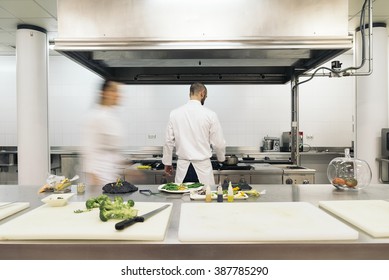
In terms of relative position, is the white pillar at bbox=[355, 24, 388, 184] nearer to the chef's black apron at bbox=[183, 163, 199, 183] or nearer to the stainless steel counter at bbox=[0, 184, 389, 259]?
the chef's black apron at bbox=[183, 163, 199, 183]

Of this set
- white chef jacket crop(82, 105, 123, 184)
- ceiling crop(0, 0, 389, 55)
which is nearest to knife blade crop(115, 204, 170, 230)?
white chef jacket crop(82, 105, 123, 184)

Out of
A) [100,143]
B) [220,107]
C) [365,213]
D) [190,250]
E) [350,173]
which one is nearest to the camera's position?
[190,250]

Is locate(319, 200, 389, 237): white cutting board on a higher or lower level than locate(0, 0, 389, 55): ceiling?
lower

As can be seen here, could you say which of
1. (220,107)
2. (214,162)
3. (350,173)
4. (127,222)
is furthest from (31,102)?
(350,173)

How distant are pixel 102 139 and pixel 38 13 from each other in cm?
236

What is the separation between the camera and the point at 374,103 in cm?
427

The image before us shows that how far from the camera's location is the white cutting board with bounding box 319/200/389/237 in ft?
3.61

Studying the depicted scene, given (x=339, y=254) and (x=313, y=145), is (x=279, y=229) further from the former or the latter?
(x=313, y=145)

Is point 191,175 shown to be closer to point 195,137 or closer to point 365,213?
point 195,137

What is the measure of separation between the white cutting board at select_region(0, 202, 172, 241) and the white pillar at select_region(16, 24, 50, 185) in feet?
11.2

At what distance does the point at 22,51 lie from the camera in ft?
13.9

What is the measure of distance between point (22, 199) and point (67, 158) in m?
3.71

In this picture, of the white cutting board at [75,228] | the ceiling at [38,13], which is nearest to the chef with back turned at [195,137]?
the white cutting board at [75,228]
